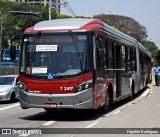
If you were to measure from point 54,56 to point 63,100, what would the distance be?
1375 mm

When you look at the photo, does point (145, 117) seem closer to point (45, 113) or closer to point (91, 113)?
point (91, 113)

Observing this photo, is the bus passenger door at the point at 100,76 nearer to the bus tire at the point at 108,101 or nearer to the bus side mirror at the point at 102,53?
the bus side mirror at the point at 102,53

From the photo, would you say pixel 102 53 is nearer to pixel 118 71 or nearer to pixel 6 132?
pixel 118 71

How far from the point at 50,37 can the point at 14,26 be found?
7107 centimetres

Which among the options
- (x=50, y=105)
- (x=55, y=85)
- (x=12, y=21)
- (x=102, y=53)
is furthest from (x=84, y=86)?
(x=12, y=21)

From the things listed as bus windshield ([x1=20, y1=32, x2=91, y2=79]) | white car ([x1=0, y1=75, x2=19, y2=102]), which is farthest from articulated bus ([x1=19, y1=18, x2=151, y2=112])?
white car ([x1=0, y1=75, x2=19, y2=102])

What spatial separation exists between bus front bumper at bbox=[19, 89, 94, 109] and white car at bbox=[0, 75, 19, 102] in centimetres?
702

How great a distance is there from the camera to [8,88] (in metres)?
19.8

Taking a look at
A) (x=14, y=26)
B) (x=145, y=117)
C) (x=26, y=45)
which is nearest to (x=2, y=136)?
(x=26, y=45)

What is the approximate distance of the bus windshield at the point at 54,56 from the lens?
12.5m

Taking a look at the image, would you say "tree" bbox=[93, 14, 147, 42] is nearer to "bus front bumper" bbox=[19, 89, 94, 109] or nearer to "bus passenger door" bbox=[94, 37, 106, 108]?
"bus passenger door" bbox=[94, 37, 106, 108]

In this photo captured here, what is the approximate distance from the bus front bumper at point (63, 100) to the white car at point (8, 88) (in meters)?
7.02

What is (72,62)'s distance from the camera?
41.0 ft

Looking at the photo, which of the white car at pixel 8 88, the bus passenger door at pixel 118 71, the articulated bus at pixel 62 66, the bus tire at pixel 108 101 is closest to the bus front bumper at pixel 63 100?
the articulated bus at pixel 62 66
